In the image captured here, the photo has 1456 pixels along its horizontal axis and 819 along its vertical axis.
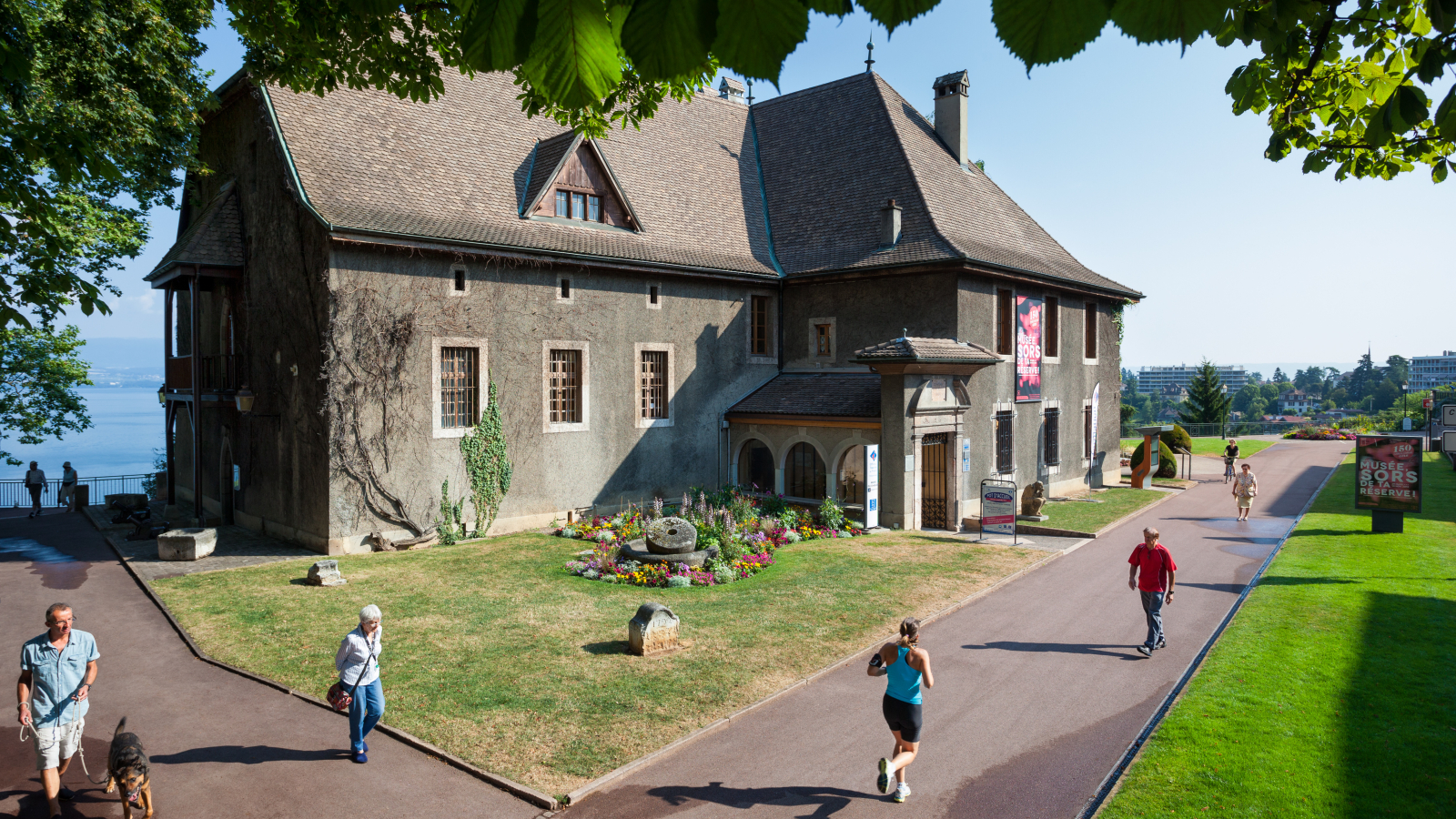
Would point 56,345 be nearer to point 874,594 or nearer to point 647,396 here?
point 647,396

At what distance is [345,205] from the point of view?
61.2ft

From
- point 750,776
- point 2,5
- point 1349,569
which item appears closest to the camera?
point 750,776

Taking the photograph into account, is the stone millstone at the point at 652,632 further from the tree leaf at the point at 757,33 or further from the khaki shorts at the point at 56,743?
the tree leaf at the point at 757,33

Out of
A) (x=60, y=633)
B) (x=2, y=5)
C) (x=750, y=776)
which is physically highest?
(x=2, y=5)

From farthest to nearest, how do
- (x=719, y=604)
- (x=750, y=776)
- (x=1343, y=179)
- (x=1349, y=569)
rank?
(x=1349, y=569) < (x=719, y=604) < (x=750, y=776) < (x=1343, y=179)

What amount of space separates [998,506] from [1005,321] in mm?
7295

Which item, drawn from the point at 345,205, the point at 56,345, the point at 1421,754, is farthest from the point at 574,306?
the point at 56,345

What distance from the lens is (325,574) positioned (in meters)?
15.9

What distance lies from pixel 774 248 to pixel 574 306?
353 inches

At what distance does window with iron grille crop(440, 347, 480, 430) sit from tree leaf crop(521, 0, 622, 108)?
1927 centimetres

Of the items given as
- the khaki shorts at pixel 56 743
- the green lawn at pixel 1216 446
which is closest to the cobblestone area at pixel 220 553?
the khaki shorts at pixel 56 743

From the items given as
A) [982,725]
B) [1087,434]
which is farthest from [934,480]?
[982,725]

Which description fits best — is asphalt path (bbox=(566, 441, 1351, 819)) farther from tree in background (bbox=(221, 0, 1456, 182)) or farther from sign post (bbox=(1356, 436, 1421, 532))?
sign post (bbox=(1356, 436, 1421, 532))

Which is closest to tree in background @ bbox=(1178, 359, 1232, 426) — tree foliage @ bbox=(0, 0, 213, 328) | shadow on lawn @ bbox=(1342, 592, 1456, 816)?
shadow on lawn @ bbox=(1342, 592, 1456, 816)
